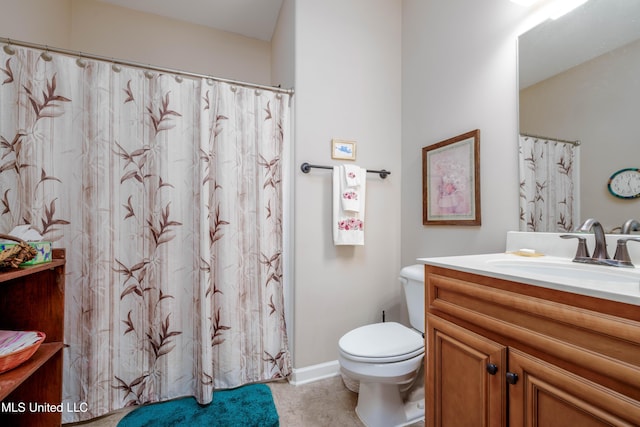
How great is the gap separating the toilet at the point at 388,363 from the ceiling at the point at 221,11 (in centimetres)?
229

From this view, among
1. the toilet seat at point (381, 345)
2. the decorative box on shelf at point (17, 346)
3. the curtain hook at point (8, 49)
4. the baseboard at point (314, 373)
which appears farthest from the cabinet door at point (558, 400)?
the curtain hook at point (8, 49)

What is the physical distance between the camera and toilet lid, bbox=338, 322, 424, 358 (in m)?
1.24

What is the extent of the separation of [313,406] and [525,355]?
1198mm

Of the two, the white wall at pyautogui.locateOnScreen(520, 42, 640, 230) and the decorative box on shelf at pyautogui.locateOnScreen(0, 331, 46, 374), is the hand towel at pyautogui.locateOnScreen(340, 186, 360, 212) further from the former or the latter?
the decorative box on shelf at pyautogui.locateOnScreen(0, 331, 46, 374)

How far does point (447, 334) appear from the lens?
0.95 metres

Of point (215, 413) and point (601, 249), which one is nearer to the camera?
point (601, 249)

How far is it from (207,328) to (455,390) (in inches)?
48.9

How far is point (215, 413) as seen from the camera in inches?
55.3

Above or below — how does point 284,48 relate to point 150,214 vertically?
above

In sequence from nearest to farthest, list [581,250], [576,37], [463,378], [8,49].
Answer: [463,378] < [581,250] < [576,37] < [8,49]

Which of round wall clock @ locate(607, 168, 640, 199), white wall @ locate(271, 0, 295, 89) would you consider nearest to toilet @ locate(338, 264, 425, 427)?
round wall clock @ locate(607, 168, 640, 199)

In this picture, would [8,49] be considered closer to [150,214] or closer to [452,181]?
[150,214]

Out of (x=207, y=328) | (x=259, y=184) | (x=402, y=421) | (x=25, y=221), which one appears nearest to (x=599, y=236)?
(x=402, y=421)

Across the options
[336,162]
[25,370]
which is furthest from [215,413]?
[336,162]
